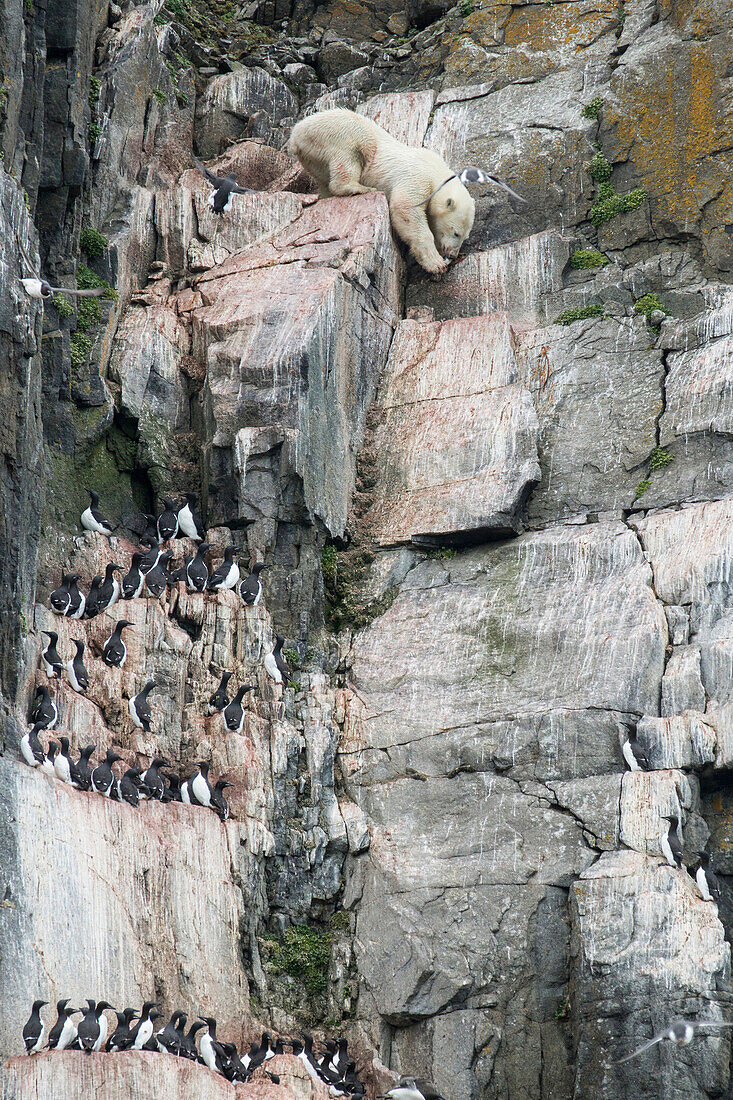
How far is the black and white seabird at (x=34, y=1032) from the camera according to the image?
14227mm

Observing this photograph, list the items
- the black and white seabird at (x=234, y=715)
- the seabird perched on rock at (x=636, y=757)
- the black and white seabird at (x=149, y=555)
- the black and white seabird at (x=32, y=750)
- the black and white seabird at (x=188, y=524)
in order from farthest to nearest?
the black and white seabird at (x=188, y=524)
the black and white seabird at (x=149, y=555)
the black and white seabird at (x=234, y=715)
the seabird perched on rock at (x=636, y=757)
the black and white seabird at (x=32, y=750)

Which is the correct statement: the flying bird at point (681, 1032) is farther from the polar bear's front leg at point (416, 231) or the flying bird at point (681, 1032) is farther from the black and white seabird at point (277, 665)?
the polar bear's front leg at point (416, 231)

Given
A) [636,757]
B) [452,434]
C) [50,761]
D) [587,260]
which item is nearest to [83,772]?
[50,761]

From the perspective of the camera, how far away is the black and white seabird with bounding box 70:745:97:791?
53.1ft

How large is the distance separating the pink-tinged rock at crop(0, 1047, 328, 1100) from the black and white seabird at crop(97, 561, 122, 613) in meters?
5.87

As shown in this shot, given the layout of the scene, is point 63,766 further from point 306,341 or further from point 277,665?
point 306,341

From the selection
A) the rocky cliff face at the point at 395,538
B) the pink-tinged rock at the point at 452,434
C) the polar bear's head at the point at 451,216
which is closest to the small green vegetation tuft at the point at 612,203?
the rocky cliff face at the point at 395,538

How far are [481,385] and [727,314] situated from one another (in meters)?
3.72

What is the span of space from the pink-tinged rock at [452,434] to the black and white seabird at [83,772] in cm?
615

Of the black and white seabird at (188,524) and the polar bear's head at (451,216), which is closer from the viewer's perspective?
the black and white seabird at (188,524)

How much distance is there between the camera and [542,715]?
59.7ft

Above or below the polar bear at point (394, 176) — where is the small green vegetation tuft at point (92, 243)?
below

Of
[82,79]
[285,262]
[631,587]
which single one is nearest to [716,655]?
[631,587]

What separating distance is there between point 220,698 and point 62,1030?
4839mm
